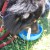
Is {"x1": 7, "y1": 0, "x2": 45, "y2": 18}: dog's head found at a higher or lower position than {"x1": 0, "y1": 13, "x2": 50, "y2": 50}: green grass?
higher

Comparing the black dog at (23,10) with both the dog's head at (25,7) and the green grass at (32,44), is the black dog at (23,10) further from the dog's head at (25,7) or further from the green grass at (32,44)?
the green grass at (32,44)

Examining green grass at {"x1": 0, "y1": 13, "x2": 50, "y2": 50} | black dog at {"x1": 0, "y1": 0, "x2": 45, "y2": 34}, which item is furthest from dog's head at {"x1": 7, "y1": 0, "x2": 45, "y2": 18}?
green grass at {"x1": 0, "y1": 13, "x2": 50, "y2": 50}

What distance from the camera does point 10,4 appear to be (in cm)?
140

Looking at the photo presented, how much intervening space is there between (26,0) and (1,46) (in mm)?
896

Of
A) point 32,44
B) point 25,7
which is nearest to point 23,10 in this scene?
point 25,7

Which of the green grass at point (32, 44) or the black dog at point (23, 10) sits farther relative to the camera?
the green grass at point (32, 44)

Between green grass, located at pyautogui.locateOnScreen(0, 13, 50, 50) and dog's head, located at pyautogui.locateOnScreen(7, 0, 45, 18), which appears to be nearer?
dog's head, located at pyautogui.locateOnScreen(7, 0, 45, 18)

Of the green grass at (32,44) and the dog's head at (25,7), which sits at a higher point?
the dog's head at (25,7)

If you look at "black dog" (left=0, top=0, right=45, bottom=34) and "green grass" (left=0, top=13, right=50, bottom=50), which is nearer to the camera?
"black dog" (left=0, top=0, right=45, bottom=34)

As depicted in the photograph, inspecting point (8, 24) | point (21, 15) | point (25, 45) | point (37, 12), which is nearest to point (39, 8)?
point (37, 12)

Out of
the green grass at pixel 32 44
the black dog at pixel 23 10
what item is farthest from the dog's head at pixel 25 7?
the green grass at pixel 32 44

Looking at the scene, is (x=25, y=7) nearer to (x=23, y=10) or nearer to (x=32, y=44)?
(x=23, y=10)

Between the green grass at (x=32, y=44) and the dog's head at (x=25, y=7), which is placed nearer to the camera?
the dog's head at (x=25, y=7)

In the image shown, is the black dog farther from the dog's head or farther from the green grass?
the green grass
